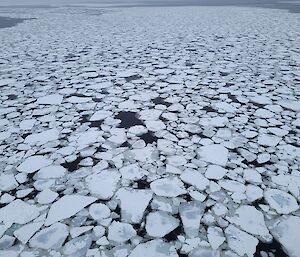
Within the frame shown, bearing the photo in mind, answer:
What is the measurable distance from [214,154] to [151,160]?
1.40ft

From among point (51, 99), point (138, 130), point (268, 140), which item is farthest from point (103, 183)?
point (51, 99)

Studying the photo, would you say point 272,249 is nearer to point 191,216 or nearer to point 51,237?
point 191,216

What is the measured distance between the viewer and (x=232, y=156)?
5.90ft

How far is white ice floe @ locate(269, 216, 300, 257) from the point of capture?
1.19m

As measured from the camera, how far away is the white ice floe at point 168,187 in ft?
4.93

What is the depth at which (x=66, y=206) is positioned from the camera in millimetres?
1415

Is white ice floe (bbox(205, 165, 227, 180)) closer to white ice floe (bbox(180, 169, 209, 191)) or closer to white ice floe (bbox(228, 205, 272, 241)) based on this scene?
white ice floe (bbox(180, 169, 209, 191))

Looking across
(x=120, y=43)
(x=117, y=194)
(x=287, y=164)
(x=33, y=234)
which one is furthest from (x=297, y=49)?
(x=33, y=234)

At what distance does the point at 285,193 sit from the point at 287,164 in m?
0.28

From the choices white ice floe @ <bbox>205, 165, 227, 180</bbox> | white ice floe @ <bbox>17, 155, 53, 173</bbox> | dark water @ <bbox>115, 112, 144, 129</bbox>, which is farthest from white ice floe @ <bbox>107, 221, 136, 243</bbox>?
dark water @ <bbox>115, 112, 144, 129</bbox>

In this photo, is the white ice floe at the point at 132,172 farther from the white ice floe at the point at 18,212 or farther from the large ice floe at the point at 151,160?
the white ice floe at the point at 18,212

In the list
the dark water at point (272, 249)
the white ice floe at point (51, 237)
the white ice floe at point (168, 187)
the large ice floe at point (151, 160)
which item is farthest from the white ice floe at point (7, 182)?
the dark water at point (272, 249)

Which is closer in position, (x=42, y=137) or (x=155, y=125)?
(x=42, y=137)

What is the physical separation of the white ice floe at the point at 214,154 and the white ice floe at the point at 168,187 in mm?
303
